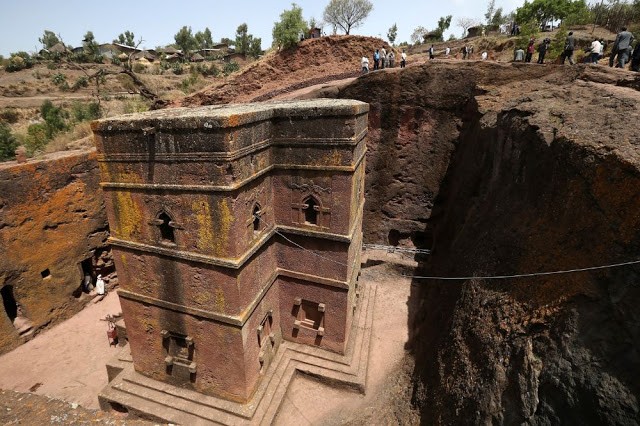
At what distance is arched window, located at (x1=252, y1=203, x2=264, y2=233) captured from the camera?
7.62 meters

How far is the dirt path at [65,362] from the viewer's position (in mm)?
9969

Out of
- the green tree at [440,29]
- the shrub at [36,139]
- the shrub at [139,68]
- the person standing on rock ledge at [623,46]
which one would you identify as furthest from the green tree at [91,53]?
the person standing on rock ledge at [623,46]

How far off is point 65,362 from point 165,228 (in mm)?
7674

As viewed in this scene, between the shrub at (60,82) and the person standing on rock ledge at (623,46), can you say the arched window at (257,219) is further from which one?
the shrub at (60,82)

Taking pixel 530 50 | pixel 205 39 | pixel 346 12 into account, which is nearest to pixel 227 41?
pixel 205 39

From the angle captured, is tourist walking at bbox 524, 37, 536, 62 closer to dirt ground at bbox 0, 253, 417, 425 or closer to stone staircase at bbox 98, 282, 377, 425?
dirt ground at bbox 0, 253, 417, 425

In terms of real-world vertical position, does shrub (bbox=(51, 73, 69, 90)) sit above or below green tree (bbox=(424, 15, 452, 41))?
below

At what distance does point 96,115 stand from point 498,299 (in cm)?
3193

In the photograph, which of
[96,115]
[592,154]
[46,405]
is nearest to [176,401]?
[46,405]

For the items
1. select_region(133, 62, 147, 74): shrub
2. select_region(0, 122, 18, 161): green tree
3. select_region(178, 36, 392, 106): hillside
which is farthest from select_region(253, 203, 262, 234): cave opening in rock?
select_region(133, 62, 147, 74): shrub

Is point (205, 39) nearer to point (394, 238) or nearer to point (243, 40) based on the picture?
point (243, 40)

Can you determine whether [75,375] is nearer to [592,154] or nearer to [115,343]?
[115,343]

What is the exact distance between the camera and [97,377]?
10359 millimetres

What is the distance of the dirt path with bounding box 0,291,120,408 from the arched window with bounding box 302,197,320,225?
8.06m
